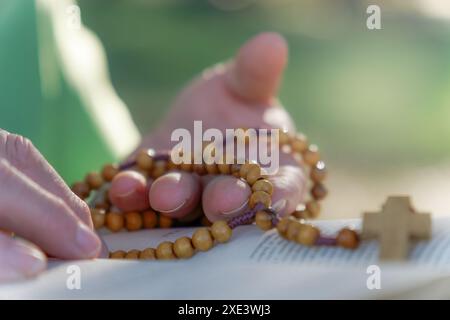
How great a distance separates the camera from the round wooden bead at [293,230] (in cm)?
51

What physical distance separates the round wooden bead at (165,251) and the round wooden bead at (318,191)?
0.76 ft

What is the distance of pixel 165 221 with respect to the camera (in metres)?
0.66

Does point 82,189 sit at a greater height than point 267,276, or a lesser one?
greater

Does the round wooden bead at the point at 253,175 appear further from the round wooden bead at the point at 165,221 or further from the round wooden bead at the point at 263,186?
the round wooden bead at the point at 165,221

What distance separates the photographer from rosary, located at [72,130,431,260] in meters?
0.48

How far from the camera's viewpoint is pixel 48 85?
3.29ft

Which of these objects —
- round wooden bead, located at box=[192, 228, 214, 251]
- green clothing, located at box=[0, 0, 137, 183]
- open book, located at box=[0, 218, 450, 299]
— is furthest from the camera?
green clothing, located at box=[0, 0, 137, 183]

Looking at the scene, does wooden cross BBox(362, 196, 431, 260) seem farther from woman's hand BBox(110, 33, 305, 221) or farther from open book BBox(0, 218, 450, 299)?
woman's hand BBox(110, 33, 305, 221)

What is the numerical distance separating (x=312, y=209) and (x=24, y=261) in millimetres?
339

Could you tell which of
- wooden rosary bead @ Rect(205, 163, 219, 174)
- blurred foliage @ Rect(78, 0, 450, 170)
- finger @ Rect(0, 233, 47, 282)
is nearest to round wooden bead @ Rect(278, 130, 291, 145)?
wooden rosary bead @ Rect(205, 163, 219, 174)

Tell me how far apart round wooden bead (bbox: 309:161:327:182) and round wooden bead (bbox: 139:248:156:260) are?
24 centimetres

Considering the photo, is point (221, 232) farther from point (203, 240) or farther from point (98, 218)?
point (98, 218)

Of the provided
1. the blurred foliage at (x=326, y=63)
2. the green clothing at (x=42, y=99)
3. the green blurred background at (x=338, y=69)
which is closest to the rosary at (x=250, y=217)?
the green clothing at (x=42, y=99)

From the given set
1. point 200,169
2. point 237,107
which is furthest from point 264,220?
point 237,107
